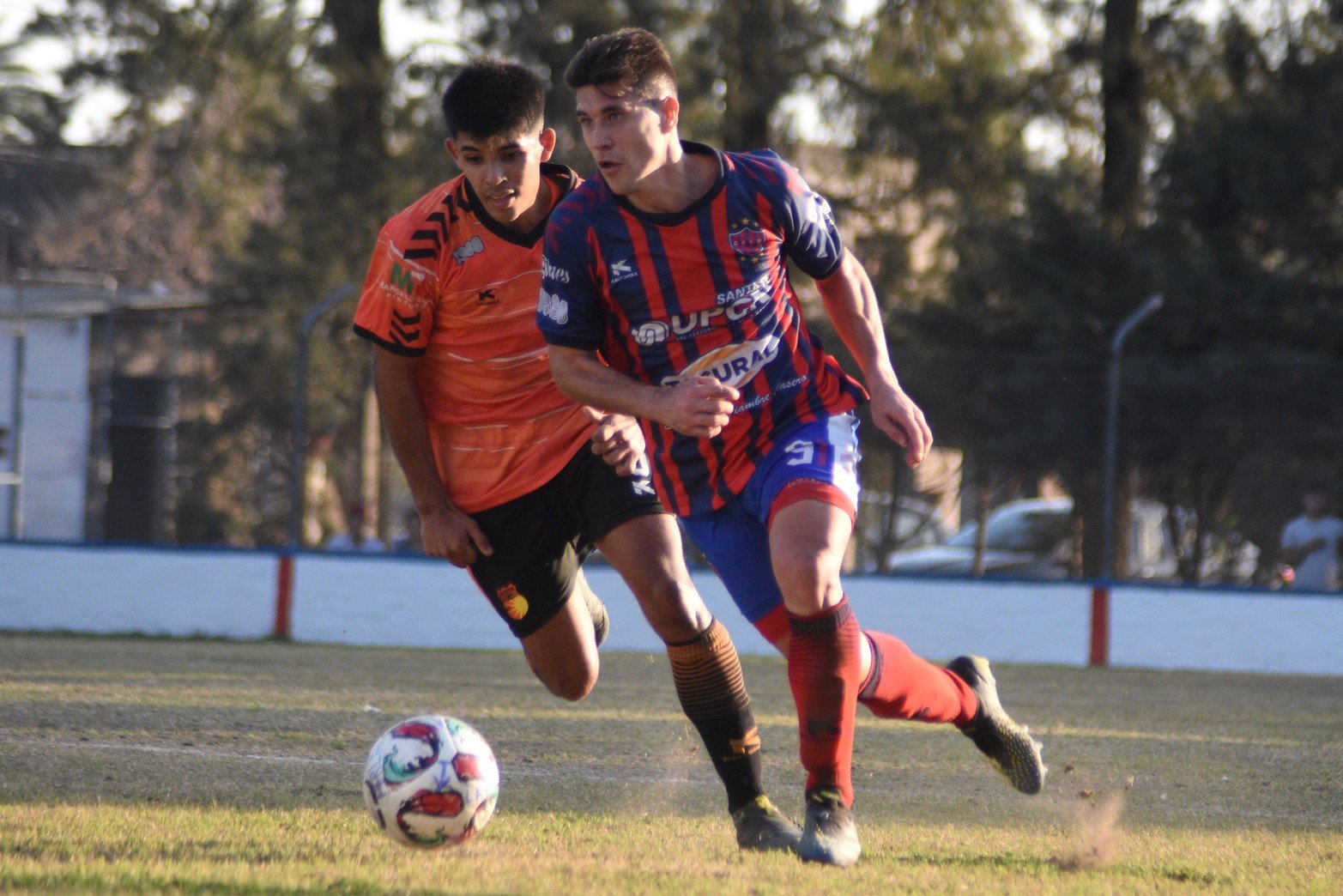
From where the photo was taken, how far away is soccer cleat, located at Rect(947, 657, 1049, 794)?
4.50 m

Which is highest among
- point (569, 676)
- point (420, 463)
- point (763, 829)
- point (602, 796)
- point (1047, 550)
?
point (420, 463)

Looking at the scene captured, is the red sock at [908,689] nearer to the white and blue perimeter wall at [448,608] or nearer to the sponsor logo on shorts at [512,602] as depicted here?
the sponsor logo on shorts at [512,602]

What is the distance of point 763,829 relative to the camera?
3.97m

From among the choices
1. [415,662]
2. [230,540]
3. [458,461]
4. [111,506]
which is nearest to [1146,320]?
[415,662]

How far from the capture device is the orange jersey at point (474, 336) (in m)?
4.59

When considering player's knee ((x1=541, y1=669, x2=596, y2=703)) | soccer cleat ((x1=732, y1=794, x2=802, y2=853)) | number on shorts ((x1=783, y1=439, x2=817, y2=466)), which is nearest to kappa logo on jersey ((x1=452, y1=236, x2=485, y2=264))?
number on shorts ((x1=783, y1=439, x2=817, y2=466))

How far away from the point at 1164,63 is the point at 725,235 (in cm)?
1527

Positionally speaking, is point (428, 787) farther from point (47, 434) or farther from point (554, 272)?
point (47, 434)

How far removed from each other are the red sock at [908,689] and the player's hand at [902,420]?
49 cm

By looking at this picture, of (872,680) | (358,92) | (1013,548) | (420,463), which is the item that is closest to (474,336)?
(420,463)

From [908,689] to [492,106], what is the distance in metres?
1.90

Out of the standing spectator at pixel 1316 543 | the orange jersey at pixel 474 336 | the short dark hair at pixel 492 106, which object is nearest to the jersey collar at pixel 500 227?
the orange jersey at pixel 474 336

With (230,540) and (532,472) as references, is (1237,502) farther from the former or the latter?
(532,472)

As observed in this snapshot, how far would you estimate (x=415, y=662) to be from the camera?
11.2m
